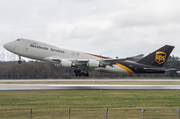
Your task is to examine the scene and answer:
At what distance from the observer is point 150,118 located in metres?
16.4

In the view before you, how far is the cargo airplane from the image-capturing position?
3478cm

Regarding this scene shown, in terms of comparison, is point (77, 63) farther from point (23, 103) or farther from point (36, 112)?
point (36, 112)

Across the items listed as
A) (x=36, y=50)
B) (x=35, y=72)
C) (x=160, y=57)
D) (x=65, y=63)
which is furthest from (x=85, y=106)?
(x=35, y=72)

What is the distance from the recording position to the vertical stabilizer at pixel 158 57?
40.2m

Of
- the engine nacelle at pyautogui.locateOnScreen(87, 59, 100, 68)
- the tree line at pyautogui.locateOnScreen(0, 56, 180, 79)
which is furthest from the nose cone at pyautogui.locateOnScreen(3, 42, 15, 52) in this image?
the tree line at pyautogui.locateOnScreen(0, 56, 180, 79)

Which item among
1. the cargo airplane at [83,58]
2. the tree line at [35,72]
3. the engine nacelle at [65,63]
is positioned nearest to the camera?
the cargo airplane at [83,58]

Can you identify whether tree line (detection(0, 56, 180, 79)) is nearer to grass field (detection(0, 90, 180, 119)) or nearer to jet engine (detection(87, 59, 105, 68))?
jet engine (detection(87, 59, 105, 68))

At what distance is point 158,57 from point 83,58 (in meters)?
13.8

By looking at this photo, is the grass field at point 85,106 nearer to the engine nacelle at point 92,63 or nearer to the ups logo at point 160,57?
the engine nacelle at point 92,63

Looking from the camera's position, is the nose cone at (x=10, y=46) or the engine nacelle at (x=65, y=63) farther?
the engine nacelle at (x=65, y=63)

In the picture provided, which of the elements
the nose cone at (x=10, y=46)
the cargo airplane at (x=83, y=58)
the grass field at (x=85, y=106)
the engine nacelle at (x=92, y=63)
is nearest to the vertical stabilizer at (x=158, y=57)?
the cargo airplane at (x=83, y=58)

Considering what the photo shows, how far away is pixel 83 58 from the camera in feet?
126

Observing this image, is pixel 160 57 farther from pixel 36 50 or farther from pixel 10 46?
pixel 10 46

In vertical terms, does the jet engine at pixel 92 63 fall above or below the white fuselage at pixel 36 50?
below
